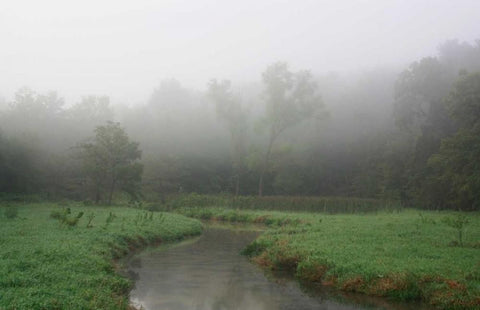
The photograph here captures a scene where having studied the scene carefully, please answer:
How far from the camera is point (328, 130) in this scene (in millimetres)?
79000

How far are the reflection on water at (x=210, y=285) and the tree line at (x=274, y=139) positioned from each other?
85.8ft

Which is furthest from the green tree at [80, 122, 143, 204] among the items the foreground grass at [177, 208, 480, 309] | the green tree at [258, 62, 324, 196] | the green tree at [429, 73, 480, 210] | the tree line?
the green tree at [429, 73, 480, 210]

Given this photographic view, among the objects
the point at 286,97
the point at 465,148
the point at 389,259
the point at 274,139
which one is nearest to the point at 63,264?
the point at 389,259

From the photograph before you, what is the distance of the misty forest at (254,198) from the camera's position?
39.3ft

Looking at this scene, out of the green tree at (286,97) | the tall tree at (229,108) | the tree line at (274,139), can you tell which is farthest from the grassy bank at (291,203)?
the tall tree at (229,108)

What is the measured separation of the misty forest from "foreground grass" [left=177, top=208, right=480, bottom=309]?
6cm

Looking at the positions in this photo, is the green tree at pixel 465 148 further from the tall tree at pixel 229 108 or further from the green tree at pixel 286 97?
the tall tree at pixel 229 108

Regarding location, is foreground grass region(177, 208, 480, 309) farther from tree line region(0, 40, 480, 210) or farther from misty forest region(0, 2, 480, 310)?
tree line region(0, 40, 480, 210)

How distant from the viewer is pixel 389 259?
1397 centimetres

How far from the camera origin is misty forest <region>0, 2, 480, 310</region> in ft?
39.3

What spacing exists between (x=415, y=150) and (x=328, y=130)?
87.8ft

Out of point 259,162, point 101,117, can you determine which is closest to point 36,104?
point 101,117

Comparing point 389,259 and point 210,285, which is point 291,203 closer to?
point 389,259

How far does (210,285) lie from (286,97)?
44.9 m
